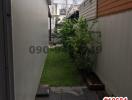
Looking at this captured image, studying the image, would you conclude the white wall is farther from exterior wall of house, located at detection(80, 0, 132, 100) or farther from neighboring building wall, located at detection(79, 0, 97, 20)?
neighboring building wall, located at detection(79, 0, 97, 20)

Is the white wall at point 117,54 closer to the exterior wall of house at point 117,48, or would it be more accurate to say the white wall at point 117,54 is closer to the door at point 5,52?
the exterior wall of house at point 117,48

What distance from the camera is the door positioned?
164 cm

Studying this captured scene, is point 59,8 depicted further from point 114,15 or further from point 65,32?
point 114,15

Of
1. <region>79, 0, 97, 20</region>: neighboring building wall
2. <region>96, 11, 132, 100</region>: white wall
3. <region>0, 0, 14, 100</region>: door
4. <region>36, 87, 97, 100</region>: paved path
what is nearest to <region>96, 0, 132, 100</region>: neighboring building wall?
<region>96, 11, 132, 100</region>: white wall

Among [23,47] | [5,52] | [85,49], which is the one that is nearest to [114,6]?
[85,49]

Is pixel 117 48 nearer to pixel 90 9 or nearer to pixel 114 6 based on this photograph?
pixel 114 6

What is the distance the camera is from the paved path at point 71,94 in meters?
4.48

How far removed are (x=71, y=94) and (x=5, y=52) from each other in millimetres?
3253

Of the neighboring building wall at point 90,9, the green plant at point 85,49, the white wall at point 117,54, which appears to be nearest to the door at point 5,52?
the white wall at point 117,54

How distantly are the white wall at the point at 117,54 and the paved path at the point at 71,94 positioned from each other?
48cm

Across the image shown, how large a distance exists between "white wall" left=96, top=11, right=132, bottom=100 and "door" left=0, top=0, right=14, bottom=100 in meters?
2.23

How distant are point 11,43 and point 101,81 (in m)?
4.04

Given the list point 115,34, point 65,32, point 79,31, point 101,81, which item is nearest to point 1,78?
point 115,34

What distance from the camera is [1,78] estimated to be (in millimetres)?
1668
